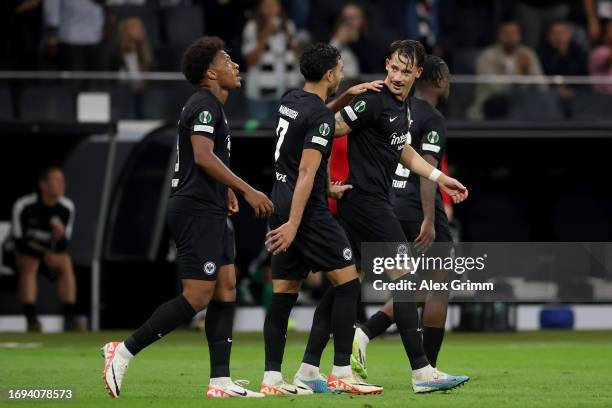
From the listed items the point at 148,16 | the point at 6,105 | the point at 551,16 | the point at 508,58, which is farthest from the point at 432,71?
the point at 551,16

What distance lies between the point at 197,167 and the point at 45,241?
997cm

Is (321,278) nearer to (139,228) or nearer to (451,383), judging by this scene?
(139,228)

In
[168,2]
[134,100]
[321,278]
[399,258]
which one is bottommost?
[321,278]

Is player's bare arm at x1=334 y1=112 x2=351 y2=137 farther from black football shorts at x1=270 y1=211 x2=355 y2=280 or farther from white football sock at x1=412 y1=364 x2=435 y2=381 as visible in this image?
white football sock at x1=412 y1=364 x2=435 y2=381

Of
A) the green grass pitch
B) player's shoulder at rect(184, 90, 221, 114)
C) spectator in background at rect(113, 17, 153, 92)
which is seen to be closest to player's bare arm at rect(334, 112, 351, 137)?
player's shoulder at rect(184, 90, 221, 114)

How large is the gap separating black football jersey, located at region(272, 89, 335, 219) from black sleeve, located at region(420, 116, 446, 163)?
46.6 inches

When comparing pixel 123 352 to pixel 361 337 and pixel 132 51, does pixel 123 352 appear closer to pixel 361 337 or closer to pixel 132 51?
pixel 361 337

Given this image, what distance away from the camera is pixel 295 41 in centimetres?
1909

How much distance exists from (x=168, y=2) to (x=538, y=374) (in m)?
10.4

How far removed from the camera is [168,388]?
9.38 meters

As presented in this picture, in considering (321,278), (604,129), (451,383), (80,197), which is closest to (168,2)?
(80,197)

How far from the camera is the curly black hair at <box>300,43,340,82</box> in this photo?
8641mm

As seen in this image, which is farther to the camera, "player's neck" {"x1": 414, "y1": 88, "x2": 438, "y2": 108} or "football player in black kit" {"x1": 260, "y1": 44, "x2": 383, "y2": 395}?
"player's neck" {"x1": 414, "y1": 88, "x2": 438, "y2": 108}

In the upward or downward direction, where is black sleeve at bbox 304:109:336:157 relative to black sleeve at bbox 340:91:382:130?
downward
